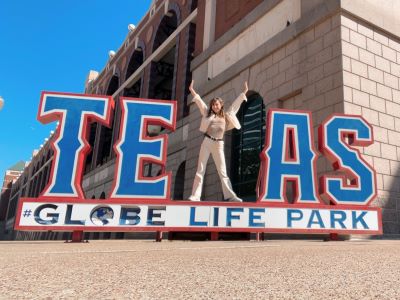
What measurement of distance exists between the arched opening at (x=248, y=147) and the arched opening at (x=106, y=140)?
17.5 metres

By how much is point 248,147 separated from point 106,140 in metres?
19.7

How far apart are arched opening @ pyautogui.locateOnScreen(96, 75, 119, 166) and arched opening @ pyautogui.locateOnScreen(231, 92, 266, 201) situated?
17.5 metres

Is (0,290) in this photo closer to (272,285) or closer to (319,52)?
(272,285)

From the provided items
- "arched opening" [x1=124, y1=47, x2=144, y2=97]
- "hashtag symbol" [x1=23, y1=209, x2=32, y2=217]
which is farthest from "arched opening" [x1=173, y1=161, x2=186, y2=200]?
"arched opening" [x1=124, y1=47, x2=144, y2=97]

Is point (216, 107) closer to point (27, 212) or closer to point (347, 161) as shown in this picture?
point (347, 161)

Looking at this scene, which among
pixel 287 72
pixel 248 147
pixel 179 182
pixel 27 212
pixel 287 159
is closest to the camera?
pixel 27 212

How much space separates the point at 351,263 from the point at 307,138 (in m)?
4.78

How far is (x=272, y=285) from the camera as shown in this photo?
2.15 meters

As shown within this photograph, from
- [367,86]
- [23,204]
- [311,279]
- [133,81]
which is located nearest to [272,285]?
[311,279]

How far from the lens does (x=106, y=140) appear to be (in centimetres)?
2962

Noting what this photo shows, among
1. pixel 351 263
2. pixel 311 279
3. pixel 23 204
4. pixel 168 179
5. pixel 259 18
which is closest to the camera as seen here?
pixel 311 279

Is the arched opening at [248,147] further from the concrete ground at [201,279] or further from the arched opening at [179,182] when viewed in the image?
the concrete ground at [201,279]

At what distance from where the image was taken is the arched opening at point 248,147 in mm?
11844

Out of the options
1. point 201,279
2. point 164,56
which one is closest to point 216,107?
point 201,279
